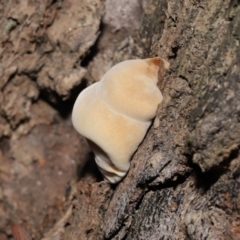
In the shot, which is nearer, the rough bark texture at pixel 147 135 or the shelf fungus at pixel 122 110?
the rough bark texture at pixel 147 135

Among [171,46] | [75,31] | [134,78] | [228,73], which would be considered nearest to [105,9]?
[75,31]

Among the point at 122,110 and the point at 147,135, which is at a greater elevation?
the point at 122,110

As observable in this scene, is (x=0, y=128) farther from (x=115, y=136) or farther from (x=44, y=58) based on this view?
(x=115, y=136)

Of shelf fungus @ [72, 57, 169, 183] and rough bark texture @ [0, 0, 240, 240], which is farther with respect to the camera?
shelf fungus @ [72, 57, 169, 183]
